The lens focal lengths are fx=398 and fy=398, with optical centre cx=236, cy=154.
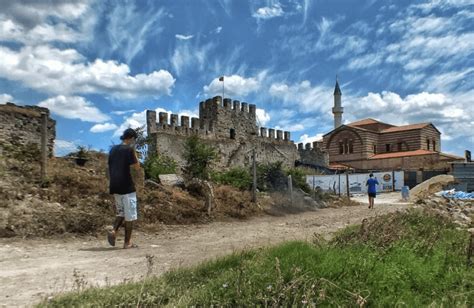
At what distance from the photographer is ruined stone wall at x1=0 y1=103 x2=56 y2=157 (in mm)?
12578

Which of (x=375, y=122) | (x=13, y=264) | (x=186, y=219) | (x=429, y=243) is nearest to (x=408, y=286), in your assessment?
(x=429, y=243)

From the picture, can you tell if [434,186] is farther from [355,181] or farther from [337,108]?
[337,108]

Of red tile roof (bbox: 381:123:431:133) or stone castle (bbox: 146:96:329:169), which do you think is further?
red tile roof (bbox: 381:123:431:133)

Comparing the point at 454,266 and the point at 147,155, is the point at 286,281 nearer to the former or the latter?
the point at 454,266

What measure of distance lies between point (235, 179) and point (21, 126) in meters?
7.67

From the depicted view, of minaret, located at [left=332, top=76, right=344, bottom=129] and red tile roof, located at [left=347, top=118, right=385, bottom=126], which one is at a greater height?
minaret, located at [left=332, top=76, right=344, bottom=129]

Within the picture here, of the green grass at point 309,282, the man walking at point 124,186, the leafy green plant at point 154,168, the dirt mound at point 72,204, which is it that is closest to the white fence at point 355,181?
the leafy green plant at point 154,168

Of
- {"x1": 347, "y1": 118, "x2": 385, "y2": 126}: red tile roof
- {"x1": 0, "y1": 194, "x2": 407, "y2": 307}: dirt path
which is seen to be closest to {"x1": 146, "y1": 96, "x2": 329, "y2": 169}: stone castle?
{"x1": 0, "y1": 194, "x2": 407, "y2": 307}: dirt path

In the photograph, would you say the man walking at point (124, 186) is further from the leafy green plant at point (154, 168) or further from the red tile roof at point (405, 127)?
the red tile roof at point (405, 127)

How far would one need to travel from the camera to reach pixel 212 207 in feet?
38.2

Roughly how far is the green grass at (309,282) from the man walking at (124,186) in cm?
230

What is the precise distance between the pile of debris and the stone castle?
1144cm

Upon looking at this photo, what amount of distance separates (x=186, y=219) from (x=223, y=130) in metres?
18.2

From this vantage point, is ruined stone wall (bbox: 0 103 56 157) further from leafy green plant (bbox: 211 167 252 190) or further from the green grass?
the green grass
